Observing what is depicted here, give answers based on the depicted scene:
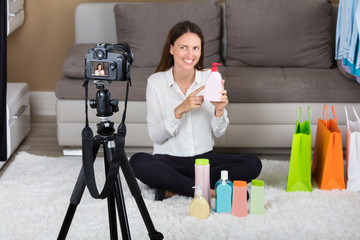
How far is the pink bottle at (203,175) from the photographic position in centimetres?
256

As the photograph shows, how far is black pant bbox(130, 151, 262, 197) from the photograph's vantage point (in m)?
2.69

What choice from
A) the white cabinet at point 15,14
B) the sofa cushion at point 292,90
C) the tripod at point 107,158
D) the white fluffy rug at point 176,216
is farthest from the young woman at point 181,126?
the white cabinet at point 15,14

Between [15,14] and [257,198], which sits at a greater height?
[15,14]

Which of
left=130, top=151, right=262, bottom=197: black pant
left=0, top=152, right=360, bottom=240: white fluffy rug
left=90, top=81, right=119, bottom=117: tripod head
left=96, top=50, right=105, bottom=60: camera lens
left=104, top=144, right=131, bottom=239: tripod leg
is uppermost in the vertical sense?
left=96, top=50, right=105, bottom=60: camera lens

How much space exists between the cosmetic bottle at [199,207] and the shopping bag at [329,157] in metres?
0.67

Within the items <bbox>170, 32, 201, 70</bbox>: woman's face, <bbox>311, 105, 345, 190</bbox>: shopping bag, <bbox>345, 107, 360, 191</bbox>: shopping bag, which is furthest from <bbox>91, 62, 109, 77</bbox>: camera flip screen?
<bbox>345, 107, 360, 191</bbox>: shopping bag

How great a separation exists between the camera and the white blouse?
960 mm

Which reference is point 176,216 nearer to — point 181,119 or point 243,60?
point 181,119

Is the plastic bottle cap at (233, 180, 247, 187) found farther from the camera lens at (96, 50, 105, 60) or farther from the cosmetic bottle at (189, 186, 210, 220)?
the camera lens at (96, 50, 105, 60)

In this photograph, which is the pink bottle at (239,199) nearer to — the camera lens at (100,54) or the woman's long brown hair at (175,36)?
the woman's long brown hair at (175,36)

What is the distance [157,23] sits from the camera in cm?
374

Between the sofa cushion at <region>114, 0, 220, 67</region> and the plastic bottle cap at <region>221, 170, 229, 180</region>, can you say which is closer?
the plastic bottle cap at <region>221, 170, 229, 180</region>

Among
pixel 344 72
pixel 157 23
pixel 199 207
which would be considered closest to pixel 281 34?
pixel 344 72

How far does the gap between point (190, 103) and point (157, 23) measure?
1274 mm
